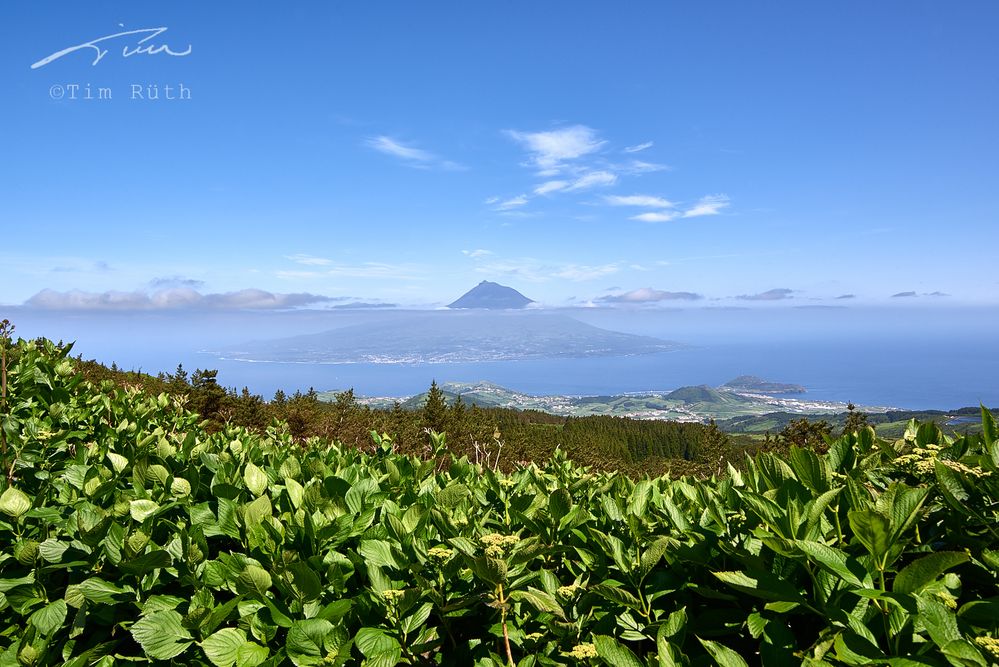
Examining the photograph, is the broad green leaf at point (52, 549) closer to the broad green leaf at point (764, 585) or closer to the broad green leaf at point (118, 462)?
the broad green leaf at point (118, 462)

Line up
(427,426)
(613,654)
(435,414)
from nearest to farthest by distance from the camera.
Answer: (613,654)
(427,426)
(435,414)

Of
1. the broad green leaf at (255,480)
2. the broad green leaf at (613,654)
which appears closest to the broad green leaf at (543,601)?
the broad green leaf at (613,654)

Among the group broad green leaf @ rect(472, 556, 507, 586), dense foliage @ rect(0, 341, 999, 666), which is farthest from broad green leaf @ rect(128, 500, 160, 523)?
broad green leaf @ rect(472, 556, 507, 586)

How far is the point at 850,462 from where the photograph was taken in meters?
1.90

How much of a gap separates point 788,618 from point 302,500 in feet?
5.48

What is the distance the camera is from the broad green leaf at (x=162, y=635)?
5.08ft

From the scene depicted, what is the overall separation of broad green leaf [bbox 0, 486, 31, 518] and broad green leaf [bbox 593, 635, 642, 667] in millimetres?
2364

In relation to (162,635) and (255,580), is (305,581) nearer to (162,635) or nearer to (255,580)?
(255,580)

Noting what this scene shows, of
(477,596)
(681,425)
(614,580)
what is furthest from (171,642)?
(681,425)

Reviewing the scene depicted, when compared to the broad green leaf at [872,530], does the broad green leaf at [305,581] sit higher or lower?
lower

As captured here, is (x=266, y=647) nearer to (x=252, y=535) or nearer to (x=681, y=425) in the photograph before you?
(x=252, y=535)

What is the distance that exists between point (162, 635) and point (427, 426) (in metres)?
36.6

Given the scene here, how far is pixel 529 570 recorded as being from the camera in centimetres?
180

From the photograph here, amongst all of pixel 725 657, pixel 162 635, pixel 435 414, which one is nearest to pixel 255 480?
pixel 162 635
